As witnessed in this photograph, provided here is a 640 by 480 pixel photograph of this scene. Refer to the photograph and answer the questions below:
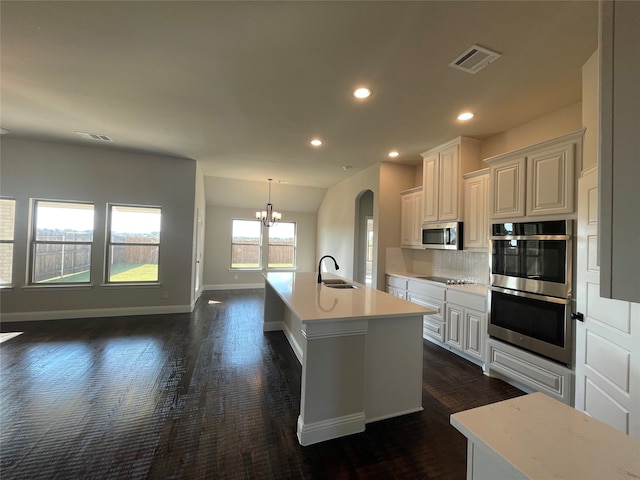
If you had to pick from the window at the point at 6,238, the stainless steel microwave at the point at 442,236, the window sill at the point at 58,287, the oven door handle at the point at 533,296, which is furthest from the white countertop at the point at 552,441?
the window at the point at 6,238

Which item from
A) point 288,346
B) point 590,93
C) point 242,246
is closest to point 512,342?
point 590,93

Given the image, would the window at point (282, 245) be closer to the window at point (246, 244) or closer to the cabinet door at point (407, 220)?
the window at point (246, 244)

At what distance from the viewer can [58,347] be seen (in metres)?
3.35

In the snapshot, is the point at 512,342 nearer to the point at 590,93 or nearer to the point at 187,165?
the point at 590,93

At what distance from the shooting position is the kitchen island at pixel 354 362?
186 centimetres

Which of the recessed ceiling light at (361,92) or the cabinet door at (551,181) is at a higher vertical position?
the recessed ceiling light at (361,92)

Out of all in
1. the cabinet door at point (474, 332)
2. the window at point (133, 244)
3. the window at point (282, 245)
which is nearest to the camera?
the cabinet door at point (474, 332)

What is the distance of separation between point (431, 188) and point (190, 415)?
408cm

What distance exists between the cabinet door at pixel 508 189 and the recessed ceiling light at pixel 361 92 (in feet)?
5.42

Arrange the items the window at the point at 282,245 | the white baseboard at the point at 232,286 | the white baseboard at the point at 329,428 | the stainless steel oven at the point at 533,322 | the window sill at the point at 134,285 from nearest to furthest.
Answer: the white baseboard at the point at 329,428 → the stainless steel oven at the point at 533,322 → the window sill at the point at 134,285 → the white baseboard at the point at 232,286 → the window at the point at 282,245

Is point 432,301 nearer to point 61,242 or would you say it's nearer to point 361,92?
point 361,92

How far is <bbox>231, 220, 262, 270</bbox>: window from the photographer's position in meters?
7.79

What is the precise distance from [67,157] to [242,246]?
4260 millimetres

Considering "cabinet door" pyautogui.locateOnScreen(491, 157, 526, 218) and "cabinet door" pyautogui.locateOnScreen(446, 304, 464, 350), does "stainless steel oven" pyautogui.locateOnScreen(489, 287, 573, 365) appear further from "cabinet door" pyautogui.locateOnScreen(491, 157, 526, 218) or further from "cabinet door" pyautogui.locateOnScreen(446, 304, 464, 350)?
"cabinet door" pyautogui.locateOnScreen(491, 157, 526, 218)
